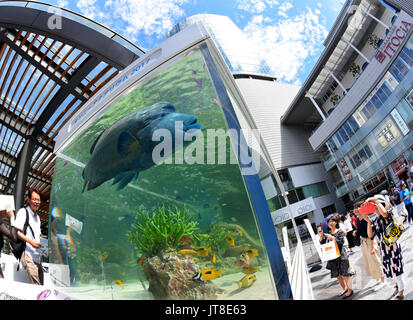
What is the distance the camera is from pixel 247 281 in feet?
5.06

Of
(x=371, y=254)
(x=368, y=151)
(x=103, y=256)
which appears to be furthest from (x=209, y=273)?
(x=368, y=151)

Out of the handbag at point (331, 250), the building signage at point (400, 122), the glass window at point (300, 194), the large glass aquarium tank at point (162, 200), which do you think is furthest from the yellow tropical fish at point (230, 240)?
the glass window at point (300, 194)

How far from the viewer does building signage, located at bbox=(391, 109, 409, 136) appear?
68.7 ft

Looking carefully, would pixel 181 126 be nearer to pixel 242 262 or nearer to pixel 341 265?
pixel 242 262

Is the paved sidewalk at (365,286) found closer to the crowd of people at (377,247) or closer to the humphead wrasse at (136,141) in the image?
the crowd of people at (377,247)

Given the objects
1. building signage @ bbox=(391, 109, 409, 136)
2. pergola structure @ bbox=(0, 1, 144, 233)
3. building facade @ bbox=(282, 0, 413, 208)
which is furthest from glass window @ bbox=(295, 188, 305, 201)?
pergola structure @ bbox=(0, 1, 144, 233)

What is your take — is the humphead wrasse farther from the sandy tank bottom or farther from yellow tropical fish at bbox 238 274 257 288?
yellow tropical fish at bbox 238 274 257 288

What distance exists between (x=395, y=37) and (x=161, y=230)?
27.0 metres

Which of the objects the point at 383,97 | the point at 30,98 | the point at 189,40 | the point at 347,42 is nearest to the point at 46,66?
the point at 30,98

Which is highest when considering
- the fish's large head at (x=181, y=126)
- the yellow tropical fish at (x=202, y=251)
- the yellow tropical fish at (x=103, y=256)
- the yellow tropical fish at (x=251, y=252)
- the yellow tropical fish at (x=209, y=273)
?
the fish's large head at (x=181, y=126)

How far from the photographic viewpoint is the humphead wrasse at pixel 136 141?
1.91m

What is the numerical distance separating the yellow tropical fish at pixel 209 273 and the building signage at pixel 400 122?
2531cm

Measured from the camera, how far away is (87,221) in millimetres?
2086

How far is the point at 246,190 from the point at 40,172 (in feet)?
49.4
